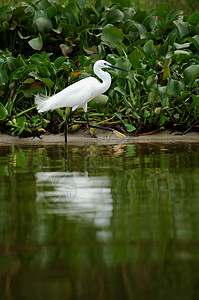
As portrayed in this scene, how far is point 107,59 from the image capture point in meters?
9.65

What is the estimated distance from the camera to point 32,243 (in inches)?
118

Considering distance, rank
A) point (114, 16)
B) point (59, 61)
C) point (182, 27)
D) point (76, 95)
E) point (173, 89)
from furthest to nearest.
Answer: point (114, 16)
point (182, 27)
point (59, 61)
point (173, 89)
point (76, 95)

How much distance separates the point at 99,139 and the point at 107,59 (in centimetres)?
152

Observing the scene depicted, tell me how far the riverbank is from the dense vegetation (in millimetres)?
146

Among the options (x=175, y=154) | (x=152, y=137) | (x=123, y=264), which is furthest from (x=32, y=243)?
(x=152, y=137)

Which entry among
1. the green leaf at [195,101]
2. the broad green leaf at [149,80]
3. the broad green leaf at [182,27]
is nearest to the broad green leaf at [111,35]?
the broad green leaf at [182,27]

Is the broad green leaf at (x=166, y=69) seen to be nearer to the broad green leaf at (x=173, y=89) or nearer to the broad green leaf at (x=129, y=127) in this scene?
the broad green leaf at (x=173, y=89)

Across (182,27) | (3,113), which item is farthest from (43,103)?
(182,27)

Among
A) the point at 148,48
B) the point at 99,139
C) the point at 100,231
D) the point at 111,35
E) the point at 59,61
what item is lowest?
the point at 100,231

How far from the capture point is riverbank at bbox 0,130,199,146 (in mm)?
8516

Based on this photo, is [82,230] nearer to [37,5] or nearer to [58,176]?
[58,176]

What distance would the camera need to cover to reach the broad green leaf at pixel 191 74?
29.1 ft

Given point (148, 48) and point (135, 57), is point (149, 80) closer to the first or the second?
point (135, 57)

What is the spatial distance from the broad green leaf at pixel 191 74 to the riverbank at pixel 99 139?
2.61 feet
